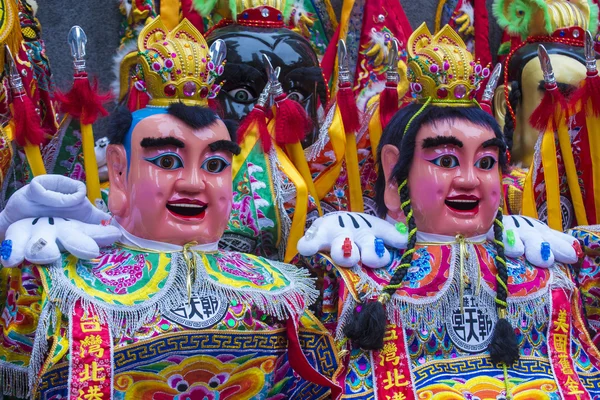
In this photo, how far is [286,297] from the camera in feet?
10.4

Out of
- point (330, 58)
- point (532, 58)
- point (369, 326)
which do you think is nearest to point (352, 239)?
point (369, 326)

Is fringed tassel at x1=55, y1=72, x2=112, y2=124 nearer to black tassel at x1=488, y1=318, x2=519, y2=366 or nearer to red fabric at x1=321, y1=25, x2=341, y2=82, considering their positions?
red fabric at x1=321, y1=25, x2=341, y2=82

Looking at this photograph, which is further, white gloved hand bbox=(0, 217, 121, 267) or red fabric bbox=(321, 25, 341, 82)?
red fabric bbox=(321, 25, 341, 82)

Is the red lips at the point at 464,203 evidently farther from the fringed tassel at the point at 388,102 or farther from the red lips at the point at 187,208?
the red lips at the point at 187,208

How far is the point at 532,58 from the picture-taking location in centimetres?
462

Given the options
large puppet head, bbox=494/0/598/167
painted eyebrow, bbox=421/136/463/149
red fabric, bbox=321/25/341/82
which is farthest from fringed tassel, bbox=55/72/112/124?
large puppet head, bbox=494/0/598/167

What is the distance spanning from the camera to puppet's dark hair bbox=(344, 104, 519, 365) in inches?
126

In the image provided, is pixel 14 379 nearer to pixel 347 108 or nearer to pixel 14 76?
pixel 14 76

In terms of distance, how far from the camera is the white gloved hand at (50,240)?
2.92 m

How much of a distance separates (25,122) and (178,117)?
0.67m

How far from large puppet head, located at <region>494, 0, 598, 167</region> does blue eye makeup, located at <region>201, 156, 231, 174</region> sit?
5.50ft

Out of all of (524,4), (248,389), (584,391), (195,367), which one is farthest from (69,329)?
(524,4)

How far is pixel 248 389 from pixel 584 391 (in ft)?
3.60

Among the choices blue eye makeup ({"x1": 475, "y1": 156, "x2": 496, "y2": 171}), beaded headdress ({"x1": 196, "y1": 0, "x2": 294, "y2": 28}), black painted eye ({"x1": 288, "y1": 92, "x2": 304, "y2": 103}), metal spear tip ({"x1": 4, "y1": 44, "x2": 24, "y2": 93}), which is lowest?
blue eye makeup ({"x1": 475, "y1": 156, "x2": 496, "y2": 171})
